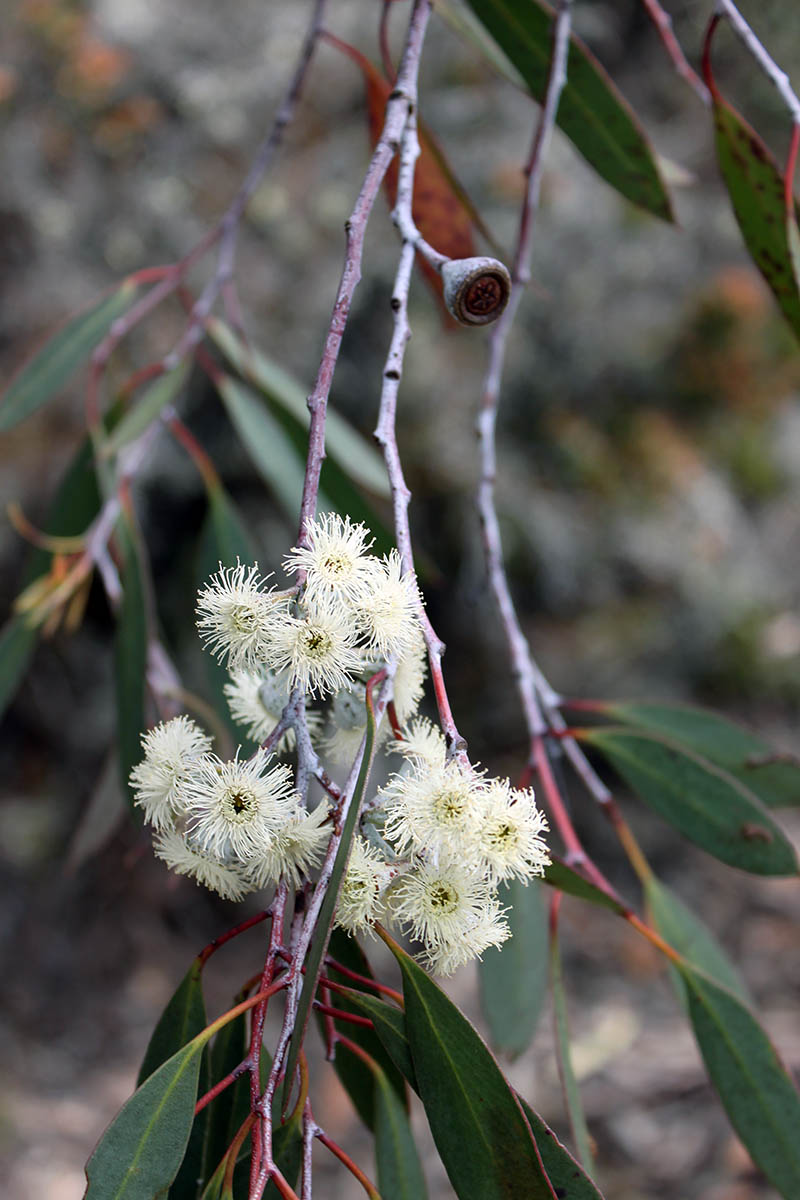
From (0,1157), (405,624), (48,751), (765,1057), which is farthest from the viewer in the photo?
(48,751)

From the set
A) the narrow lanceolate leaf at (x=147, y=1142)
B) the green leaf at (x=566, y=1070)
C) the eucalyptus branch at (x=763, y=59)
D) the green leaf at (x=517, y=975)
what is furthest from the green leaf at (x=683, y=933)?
the eucalyptus branch at (x=763, y=59)

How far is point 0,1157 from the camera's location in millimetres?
1617

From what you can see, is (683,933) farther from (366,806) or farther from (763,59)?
(763,59)

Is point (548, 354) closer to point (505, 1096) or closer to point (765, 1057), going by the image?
point (765, 1057)

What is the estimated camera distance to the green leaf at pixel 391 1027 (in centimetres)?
55

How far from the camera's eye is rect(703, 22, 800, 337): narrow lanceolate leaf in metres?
0.83

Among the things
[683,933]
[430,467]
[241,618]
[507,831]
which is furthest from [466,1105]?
[430,467]

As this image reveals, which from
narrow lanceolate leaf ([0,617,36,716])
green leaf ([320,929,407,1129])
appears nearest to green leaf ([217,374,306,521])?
narrow lanceolate leaf ([0,617,36,716])

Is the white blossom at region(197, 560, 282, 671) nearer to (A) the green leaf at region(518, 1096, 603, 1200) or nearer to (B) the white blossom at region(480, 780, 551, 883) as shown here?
(B) the white blossom at region(480, 780, 551, 883)

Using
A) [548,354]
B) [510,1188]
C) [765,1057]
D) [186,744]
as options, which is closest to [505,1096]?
[510,1188]

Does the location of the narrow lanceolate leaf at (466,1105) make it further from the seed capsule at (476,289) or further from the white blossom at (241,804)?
the seed capsule at (476,289)

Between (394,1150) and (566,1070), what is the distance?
0.15 metres

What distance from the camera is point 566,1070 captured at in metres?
0.75

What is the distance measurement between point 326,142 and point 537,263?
541 mm
